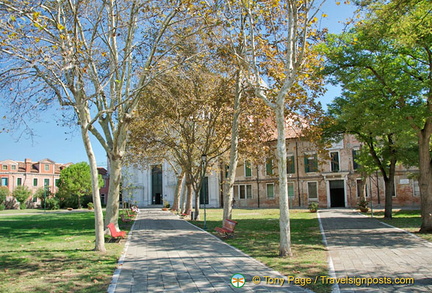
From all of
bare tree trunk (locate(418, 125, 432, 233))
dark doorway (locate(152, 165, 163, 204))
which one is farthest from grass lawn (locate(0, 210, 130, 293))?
dark doorway (locate(152, 165, 163, 204))

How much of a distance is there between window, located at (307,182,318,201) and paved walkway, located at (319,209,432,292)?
27.4 m

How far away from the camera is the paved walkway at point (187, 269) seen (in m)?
6.27

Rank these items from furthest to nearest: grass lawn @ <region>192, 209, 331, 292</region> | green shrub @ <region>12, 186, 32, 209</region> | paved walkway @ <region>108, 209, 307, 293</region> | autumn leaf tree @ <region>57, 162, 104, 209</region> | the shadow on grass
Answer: green shrub @ <region>12, 186, 32, 209</region>
autumn leaf tree @ <region>57, 162, 104, 209</region>
the shadow on grass
grass lawn @ <region>192, 209, 331, 292</region>
paved walkway @ <region>108, 209, 307, 293</region>

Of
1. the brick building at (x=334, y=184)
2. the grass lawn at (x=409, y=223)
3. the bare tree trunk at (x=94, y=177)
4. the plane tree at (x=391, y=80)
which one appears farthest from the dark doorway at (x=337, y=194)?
the bare tree trunk at (x=94, y=177)

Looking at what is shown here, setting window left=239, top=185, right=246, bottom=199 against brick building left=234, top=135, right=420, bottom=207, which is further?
window left=239, top=185, right=246, bottom=199

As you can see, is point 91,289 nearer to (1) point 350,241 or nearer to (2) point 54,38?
(2) point 54,38

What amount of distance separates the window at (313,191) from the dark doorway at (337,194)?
1669 mm

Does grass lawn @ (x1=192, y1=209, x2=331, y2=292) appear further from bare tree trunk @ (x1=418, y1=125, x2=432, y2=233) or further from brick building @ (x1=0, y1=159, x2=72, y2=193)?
brick building @ (x1=0, y1=159, x2=72, y2=193)

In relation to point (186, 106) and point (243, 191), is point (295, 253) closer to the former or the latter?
point (186, 106)

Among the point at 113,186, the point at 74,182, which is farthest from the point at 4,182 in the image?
the point at 113,186

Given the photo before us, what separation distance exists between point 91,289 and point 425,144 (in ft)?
42.0

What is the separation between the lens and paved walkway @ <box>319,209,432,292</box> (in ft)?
20.8

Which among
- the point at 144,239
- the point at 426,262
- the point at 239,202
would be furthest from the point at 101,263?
the point at 239,202

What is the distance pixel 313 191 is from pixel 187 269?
34813 mm
